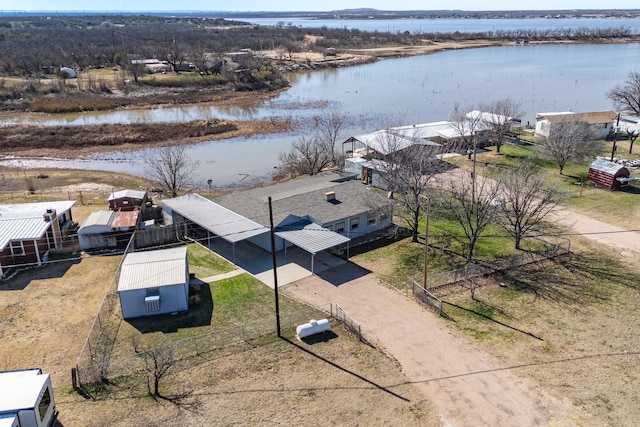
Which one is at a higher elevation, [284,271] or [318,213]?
[318,213]

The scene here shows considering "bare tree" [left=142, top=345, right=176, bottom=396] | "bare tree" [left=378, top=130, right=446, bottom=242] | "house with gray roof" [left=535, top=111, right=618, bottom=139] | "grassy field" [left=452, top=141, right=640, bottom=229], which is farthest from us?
"house with gray roof" [left=535, top=111, right=618, bottom=139]

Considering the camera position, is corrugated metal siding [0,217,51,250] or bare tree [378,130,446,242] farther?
bare tree [378,130,446,242]

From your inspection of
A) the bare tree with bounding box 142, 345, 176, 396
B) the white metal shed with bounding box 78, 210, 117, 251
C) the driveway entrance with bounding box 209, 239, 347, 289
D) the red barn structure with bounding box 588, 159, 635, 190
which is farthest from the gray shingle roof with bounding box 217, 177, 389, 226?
the red barn structure with bounding box 588, 159, 635, 190

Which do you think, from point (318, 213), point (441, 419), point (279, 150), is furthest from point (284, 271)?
point (279, 150)

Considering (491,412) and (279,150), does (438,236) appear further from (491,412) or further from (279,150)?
(279,150)

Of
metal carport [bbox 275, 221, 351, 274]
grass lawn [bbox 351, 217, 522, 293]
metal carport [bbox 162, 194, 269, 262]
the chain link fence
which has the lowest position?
grass lawn [bbox 351, 217, 522, 293]

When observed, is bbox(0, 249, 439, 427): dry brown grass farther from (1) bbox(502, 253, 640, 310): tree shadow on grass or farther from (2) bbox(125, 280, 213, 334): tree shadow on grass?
(1) bbox(502, 253, 640, 310): tree shadow on grass

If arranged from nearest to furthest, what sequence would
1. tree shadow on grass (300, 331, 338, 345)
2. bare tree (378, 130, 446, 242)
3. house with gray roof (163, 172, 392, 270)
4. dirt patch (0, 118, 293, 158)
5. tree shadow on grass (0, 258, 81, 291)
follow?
tree shadow on grass (300, 331, 338, 345) < tree shadow on grass (0, 258, 81, 291) < house with gray roof (163, 172, 392, 270) < bare tree (378, 130, 446, 242) < dirt patch (0, 118, 293, 158)
